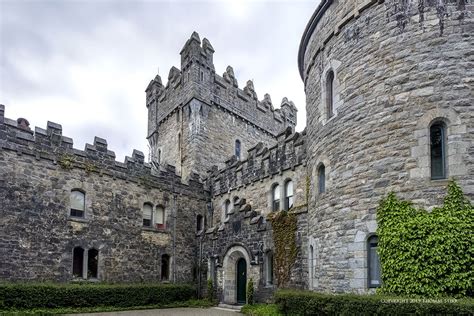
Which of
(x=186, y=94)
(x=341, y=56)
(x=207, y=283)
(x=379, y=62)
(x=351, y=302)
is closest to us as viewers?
(x=351, y=302)

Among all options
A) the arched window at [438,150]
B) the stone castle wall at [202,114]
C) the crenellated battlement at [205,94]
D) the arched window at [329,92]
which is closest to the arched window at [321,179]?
the arched window at [329,92]

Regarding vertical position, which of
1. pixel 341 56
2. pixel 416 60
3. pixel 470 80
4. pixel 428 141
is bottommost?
pixel 428 141

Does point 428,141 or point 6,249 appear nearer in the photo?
point 428,141

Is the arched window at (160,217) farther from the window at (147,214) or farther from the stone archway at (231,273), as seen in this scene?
the stone archway at (231,273)

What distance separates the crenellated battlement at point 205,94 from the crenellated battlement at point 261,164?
6113 millimetres

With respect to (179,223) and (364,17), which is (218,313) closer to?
(179,223)

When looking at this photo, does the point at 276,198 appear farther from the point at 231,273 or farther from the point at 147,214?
the point at 147,214

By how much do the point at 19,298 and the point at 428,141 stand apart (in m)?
14.9

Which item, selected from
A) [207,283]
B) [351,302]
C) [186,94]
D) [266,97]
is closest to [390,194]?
[351,302]

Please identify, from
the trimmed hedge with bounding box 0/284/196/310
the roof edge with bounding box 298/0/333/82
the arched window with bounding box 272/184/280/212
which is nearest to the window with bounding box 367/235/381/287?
the roof edge with bounding box 298/0/333/82

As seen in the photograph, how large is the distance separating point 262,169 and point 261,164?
0.96 feet

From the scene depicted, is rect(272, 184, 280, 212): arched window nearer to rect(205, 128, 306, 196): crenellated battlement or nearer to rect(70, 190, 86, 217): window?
rect(205, 128, 306, 196): crenellated battlement

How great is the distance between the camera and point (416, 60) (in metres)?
10.8

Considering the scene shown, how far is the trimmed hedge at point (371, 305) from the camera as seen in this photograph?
26.6ft
